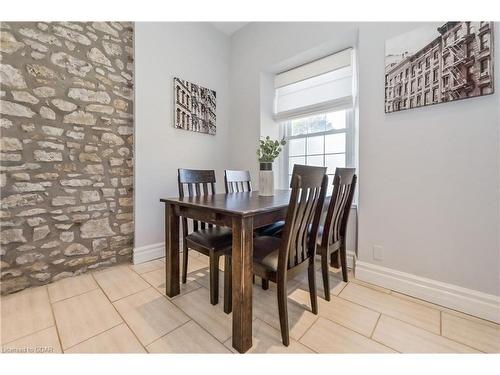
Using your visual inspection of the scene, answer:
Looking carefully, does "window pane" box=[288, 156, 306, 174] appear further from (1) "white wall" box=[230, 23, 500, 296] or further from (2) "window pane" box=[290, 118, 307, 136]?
(1) "white wall" box=[230, 23, 500, 296]

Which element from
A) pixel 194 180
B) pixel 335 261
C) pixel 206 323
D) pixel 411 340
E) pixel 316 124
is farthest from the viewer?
pixel 316 124

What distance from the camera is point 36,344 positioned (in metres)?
1.17

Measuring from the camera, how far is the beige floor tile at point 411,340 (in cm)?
117

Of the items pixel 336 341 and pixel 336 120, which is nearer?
pixel 336 341

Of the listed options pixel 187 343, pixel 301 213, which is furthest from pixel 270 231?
pixel 187 343

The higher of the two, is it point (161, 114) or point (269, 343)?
point (161, 114)

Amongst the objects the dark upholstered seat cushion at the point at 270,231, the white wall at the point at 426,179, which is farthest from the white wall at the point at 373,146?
the dark upholstered seat cushion at the point at 270,231

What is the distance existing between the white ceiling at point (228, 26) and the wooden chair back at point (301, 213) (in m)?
2.78

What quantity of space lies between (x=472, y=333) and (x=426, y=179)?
3.28 feet

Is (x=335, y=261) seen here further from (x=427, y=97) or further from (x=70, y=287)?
(x=70, y=287)

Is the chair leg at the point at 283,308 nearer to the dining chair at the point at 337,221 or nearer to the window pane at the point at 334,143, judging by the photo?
the dining chair at the point at 337,221

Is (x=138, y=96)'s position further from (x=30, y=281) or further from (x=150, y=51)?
(x=30, y=281)
